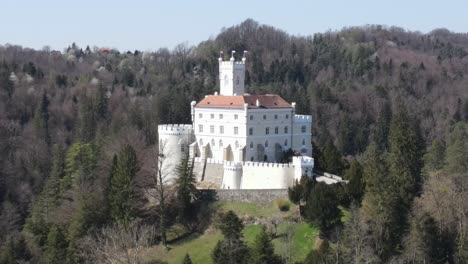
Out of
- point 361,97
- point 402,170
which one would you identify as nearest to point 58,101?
point 361,97

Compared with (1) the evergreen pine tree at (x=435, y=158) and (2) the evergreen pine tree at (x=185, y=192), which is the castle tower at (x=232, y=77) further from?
(1) the evergreen pine tree at (x=435, y=158)

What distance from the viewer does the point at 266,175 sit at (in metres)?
53.8

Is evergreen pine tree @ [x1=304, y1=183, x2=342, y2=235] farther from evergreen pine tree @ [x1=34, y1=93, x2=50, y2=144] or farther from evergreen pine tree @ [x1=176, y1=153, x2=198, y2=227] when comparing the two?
evergreen pine tree @ [x1=34, y1=93, x2=50, y2=144]

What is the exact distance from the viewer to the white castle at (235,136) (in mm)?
56406

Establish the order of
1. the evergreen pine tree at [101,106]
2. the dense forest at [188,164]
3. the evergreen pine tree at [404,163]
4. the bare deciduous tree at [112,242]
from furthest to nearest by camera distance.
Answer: the evergreen pine tree at [101,106] → the evergreen pine tree at [404,163] → the dense forest at [188,164] → the bare deciduous tree at [112,242]

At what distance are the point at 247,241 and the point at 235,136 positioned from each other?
1075 cm

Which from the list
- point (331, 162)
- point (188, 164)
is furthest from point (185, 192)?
point (331, 162)

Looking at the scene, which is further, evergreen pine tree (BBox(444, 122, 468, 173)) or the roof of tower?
the roof of tower

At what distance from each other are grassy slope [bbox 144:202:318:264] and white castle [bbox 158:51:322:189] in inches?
111

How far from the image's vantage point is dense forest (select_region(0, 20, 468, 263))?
47.6 m

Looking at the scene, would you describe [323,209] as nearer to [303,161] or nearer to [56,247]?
[303,161]

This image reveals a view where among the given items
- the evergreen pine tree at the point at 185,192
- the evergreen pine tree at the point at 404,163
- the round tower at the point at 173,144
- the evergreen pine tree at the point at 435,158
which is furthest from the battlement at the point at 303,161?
the evergreen pine tree at the point at 435,158

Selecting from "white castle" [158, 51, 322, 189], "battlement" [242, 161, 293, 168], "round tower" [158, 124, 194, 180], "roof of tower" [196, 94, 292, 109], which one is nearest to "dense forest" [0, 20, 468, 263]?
"round tower" [158, 124, 194, 180]

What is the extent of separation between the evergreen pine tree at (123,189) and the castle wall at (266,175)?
7.51 metres
